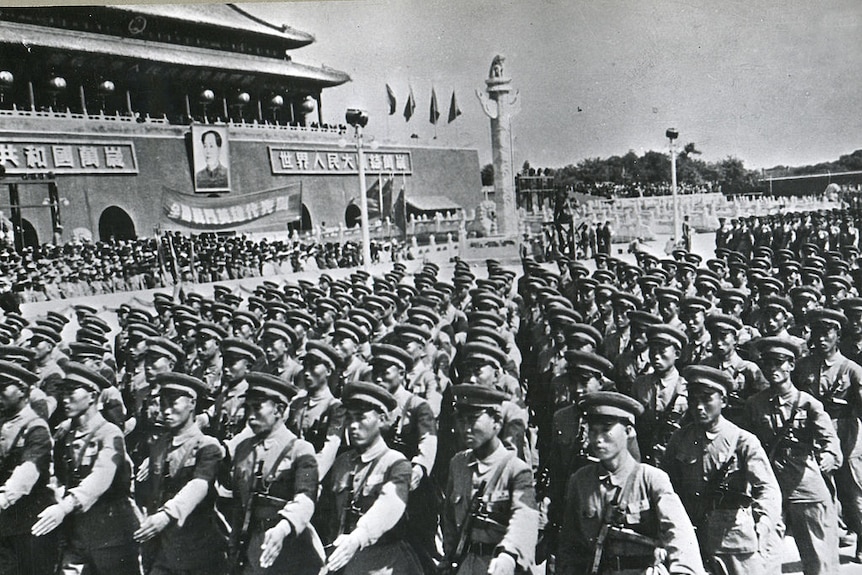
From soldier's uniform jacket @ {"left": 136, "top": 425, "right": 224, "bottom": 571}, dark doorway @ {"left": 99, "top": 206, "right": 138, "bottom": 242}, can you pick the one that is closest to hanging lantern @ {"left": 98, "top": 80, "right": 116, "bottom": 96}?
dark doorway @ {"left": 99, "top": 206, "right": 138, "bottom": 242}

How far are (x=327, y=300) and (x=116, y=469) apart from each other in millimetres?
2501

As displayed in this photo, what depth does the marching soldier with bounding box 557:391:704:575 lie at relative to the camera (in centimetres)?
216

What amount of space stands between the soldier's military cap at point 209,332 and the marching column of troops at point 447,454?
3cm

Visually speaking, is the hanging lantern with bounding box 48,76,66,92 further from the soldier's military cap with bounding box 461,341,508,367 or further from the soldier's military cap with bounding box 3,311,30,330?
the soldier's military cap with bounding box 461,341,508,367

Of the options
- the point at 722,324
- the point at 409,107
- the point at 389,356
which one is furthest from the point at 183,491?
the point at 409,107

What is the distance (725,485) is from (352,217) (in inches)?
440

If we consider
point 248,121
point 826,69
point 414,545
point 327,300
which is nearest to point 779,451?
point 414,545

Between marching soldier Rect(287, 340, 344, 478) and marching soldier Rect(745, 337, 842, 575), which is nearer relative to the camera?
marching soldier Rect(745, 337, 842, 575)

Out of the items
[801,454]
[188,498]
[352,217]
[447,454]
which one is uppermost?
[352,217]

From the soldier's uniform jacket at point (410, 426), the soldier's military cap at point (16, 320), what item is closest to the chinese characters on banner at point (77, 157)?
the soldier's military cap at point (16, 320)

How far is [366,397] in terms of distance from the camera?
2701 millimetres

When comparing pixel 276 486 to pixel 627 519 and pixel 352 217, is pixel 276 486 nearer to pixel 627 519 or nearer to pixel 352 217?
pixel 627 519

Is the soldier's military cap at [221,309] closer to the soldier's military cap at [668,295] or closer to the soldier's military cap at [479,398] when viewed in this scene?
the soldier's military cap at [668,295]

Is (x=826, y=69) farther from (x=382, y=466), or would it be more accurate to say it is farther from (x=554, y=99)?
(x=382, y=466)
